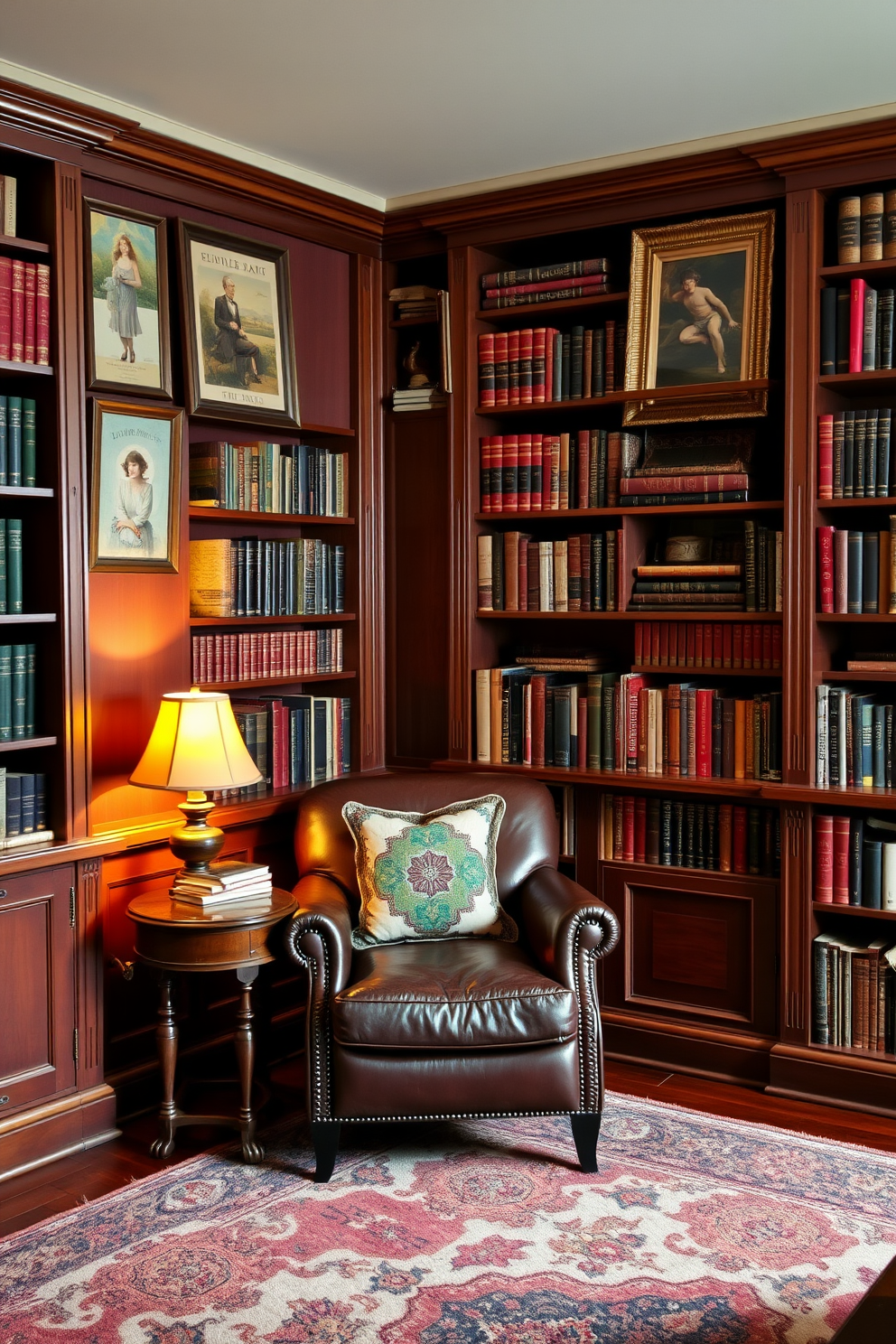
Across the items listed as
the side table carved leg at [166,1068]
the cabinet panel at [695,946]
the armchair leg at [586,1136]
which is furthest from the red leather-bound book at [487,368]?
the armchair leg at [586,1136]

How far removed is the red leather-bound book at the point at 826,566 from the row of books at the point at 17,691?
Answer: 7.59 ft

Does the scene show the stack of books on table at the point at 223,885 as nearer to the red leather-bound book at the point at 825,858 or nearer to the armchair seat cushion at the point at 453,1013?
the armchair seat cushion at the point at 453,1013

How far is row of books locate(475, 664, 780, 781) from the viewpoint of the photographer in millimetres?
3973

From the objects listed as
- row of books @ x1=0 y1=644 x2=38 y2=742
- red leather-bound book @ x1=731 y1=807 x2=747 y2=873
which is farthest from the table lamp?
red leather-bound book @ x1=731 y1=807 x2=747 y2=873

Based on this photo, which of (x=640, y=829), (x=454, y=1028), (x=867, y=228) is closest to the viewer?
(x=454, y=1028)

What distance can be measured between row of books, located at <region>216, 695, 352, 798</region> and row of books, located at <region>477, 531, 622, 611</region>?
2.23ft

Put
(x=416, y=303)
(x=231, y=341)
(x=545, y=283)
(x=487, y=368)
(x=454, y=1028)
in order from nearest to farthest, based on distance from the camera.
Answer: (x=454, y=1028)
(x=231, y=341)
(x=545, y=283)
(x=487, y=368)
(x=416, y=303)

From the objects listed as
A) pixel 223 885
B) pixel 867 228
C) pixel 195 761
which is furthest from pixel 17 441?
pixel 867 228

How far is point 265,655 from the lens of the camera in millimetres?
4199

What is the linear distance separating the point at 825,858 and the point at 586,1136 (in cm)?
112

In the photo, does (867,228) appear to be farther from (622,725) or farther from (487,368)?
(622,725)

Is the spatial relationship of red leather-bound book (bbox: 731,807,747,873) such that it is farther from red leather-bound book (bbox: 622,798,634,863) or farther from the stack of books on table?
the stack of books on table

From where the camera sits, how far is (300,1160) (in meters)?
3.36

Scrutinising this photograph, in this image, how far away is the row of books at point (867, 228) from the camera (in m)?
3.65
